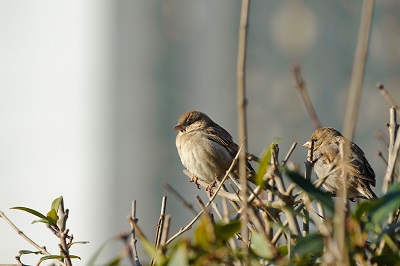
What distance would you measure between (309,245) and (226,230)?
147 mm

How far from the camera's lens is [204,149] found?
5492 mm

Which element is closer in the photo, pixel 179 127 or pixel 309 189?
pixel 309 189

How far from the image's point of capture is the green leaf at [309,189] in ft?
5.07

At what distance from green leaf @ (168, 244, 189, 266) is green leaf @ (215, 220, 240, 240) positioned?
0.09 metres

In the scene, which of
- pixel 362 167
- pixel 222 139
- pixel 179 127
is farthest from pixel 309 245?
pixel 179 127

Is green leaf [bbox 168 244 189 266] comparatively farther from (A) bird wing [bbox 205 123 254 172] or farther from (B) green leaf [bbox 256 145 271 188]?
(A) bird wing [bbox 205 123 254 172]

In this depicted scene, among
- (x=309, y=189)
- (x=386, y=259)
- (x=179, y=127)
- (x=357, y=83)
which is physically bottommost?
(x=179, y=127)

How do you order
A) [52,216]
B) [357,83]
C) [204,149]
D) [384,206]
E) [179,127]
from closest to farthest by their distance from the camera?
[357,83], [384,206], [52,216], [204,149], [179,127]

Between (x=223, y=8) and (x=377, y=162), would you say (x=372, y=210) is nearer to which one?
(x=377, y=162)

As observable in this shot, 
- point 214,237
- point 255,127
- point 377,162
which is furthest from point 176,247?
point 255,127

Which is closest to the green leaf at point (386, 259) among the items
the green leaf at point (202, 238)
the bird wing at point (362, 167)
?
the green leaf at point (202, 238)

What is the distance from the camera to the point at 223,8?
9805 mm

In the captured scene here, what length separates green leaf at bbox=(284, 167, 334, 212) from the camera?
1544 millimetres

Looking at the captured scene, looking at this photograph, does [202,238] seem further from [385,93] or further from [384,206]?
[385,93]
